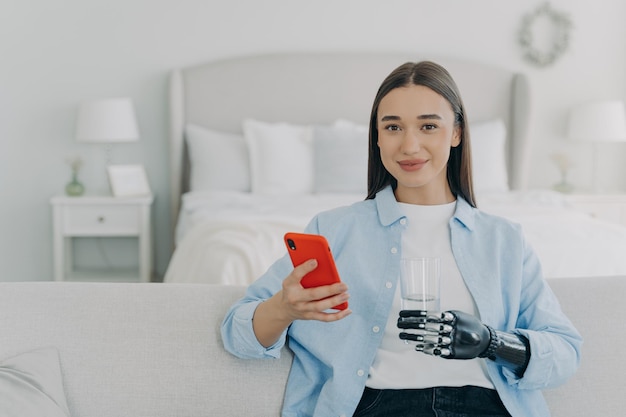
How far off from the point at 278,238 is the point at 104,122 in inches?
72.0

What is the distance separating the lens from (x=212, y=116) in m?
4.70

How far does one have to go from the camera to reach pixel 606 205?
15.4 ft

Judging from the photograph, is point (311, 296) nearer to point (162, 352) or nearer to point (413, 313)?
point (413, 313)

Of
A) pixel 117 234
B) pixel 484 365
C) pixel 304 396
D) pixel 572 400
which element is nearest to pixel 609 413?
pixel 572 400

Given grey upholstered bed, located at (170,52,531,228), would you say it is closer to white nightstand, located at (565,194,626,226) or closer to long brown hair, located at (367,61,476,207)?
white nightstand, located at (565,194,626,226)

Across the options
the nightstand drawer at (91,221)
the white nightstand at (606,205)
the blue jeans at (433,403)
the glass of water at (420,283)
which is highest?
the glass of water at (420,283)

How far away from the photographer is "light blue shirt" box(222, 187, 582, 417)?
4.84 feet

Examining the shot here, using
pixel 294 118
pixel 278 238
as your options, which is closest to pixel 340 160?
pixel 294 118

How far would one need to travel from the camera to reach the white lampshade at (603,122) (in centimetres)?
475

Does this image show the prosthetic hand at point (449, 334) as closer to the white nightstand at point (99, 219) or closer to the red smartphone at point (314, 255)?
the red smartphone at point (314, 255)

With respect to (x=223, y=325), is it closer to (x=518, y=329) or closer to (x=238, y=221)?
(x=518, y=329)

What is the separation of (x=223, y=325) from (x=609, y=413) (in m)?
0.77

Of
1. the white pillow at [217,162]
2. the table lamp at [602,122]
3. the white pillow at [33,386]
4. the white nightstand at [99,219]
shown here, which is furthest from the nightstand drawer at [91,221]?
the white pillow at [33,386]

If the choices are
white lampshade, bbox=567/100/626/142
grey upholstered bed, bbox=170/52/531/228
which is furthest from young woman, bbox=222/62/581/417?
white lampshade, bbox=567/100/626/142
